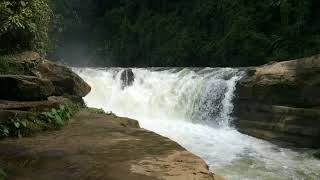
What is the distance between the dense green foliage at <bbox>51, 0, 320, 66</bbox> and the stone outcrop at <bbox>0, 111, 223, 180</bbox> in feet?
54.4

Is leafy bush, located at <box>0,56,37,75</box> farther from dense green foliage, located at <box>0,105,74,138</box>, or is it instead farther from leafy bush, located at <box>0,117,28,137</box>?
leafy bush, located at <box>0,117,28,137</box>

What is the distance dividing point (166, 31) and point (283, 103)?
2050 centimetres

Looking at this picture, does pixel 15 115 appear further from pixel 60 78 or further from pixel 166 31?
pixel 166 31

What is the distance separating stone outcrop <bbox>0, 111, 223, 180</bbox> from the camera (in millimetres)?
5062

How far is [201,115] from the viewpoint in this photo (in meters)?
17.1

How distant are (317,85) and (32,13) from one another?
7882 millimetres

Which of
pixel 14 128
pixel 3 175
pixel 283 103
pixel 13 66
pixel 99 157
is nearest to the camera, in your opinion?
pixel 3 175

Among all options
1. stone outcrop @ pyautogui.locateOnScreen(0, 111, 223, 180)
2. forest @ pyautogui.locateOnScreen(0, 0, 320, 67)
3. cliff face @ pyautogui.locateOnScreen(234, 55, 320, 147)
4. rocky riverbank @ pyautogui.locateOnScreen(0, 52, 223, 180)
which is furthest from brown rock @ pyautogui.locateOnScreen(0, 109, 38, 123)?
cliff face @ pyautogui.locateOnScreen(234, 55, 320, 147)

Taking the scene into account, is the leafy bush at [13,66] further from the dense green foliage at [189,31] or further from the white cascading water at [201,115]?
the dense green foliage at [189,31]

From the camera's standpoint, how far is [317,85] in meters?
13.6

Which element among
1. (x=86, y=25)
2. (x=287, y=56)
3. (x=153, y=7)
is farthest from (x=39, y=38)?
(x=86, y=25)

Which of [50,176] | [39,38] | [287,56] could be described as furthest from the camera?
[287,56]

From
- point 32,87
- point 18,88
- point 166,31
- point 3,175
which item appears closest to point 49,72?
point 32,87

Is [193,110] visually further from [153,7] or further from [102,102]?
[153,7]
